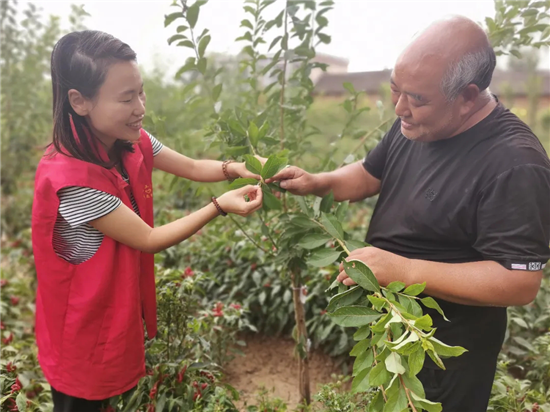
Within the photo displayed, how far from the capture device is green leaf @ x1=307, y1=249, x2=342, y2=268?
151cm

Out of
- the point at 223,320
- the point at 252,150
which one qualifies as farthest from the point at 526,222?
the point at 223,320

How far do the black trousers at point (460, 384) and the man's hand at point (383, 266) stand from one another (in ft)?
1.31

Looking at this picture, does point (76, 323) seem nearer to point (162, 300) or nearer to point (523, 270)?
point (162, 300)

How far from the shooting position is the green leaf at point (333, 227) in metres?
1.59

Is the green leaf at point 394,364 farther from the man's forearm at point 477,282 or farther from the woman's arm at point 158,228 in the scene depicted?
the woman's arm at point 158,228

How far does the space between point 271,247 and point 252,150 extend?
22.6 inches

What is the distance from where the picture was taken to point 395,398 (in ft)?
3.37

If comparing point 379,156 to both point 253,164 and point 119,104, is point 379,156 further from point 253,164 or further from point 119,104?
point 119,104

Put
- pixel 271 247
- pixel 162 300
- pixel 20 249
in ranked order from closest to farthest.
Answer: pixel 162 300 → pixel 271 247 → pixel 20 249

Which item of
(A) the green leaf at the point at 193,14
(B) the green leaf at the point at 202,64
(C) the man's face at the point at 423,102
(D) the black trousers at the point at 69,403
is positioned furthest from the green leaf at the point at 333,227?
(D) the black trousers at the point at 69,403

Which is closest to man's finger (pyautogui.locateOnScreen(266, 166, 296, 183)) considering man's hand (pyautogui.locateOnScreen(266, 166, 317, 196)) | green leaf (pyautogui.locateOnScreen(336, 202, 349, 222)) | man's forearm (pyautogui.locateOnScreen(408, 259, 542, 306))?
man's hand (pyautogui.locateOnScreen(266, 166, 317, 196))

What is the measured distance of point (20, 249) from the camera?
398cm

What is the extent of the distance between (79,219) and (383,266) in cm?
93

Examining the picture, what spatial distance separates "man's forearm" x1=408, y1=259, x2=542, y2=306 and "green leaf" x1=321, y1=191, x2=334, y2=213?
43cm
